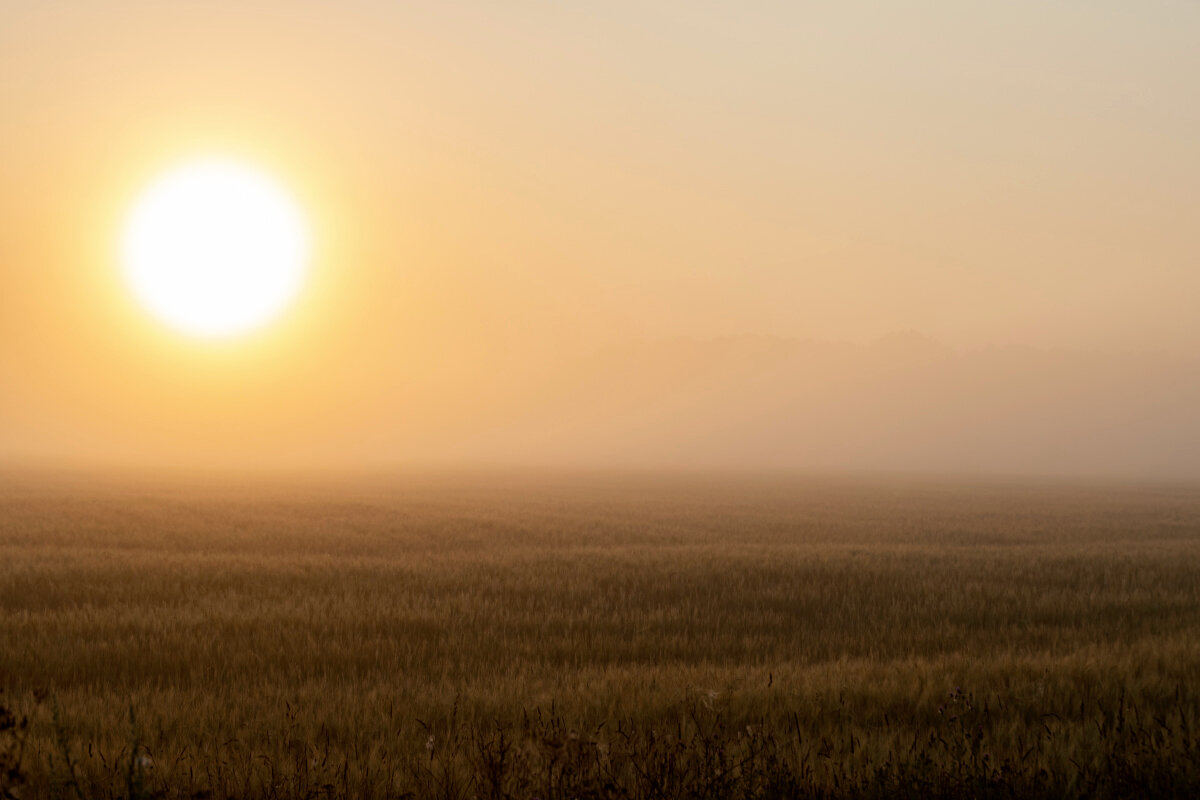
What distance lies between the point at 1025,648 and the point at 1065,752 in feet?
22.0

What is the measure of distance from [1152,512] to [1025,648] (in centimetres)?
4189

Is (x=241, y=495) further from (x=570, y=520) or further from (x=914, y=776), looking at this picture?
(x=914, y=776)

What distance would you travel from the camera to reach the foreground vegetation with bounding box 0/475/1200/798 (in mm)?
5781

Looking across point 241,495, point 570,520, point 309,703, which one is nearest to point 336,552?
point 570,520

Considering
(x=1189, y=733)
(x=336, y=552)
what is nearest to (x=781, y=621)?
(x=1189, y=733)

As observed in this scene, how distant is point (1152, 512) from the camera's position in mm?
46875

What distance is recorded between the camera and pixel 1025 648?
12320 mm

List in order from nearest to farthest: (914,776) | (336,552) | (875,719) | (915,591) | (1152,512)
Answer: (914,776), (875,719), (915,591), (336,552), (1152,512)

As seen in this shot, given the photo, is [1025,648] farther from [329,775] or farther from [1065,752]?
[329,775]

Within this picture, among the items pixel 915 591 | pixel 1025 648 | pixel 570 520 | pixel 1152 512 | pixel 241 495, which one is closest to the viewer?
pixel 1025 648

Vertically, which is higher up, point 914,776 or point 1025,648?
point 914,776

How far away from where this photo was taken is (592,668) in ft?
34.2

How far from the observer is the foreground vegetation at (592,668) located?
19.0 ft

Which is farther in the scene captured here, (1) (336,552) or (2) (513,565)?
(1) (336,552)
